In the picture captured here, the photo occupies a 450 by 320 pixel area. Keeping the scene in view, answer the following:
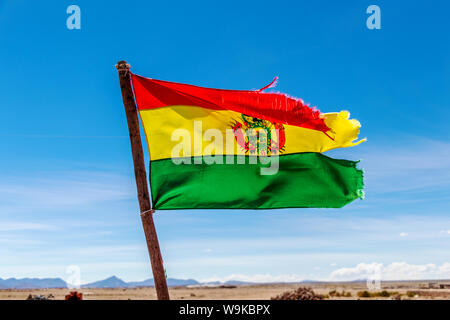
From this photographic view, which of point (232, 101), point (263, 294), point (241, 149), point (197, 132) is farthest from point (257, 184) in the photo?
point (263, 294)

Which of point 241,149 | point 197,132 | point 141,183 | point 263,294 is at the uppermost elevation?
point 197,132

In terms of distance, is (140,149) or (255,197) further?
(255,197)

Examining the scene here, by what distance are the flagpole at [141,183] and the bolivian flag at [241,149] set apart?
365 mm

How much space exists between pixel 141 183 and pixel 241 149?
2.07 meters

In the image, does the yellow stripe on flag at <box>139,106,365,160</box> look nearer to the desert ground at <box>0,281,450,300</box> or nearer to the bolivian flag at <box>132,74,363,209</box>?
the bolivian flag at <box>132,74,363,209</box>

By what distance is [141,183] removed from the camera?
843cm

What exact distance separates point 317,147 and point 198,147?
2395 millimetres

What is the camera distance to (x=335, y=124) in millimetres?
9930

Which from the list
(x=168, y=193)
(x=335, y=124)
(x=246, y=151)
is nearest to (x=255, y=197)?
(x=246, y=151)

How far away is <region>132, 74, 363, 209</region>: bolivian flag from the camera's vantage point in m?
9.06

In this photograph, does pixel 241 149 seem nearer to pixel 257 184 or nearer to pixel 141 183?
pixel 257 184

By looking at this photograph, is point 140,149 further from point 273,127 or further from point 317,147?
point 317,147

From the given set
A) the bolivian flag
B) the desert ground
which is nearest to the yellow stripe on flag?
the bolivian flag

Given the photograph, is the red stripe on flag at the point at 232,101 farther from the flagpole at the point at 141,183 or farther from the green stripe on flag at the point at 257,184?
the green stripe on flag at the point at 257,184
